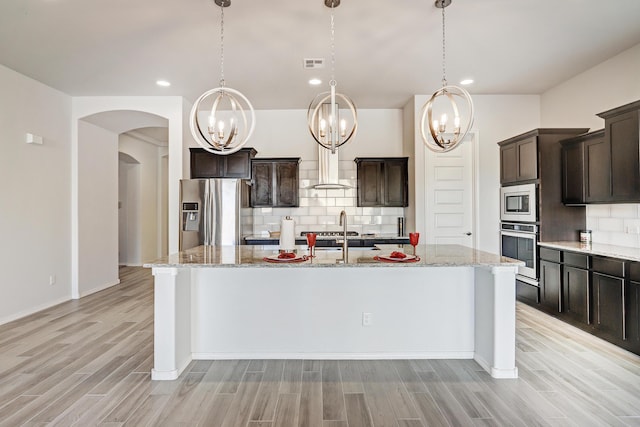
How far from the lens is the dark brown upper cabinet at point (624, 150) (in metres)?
3.33

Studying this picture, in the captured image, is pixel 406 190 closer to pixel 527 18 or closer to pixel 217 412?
pixel 527 18

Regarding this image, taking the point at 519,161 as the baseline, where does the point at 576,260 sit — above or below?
below

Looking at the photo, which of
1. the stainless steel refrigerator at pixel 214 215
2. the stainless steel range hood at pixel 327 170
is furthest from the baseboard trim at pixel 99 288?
the stainless steel range hood at pixel 327 170

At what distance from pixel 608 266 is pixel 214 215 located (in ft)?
15.0

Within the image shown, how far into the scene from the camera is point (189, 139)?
5.84 m

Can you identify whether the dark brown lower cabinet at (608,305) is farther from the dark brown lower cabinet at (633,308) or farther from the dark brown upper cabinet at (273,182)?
the dark brown upper cabinet at (273,182)

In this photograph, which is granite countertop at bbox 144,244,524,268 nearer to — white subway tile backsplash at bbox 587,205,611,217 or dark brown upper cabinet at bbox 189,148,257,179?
white subway tile backsplash at bbox 587,205,611,217

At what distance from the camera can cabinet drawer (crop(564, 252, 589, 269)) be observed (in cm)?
370

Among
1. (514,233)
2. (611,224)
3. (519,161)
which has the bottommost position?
(514,233)

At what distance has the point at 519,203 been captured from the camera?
4.88 meters

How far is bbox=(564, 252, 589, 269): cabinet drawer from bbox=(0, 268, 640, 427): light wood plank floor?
0.74 metres

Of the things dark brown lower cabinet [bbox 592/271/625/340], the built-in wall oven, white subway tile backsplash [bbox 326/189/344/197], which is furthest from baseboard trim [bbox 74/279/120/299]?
dark brown lower cabinet [bbox 592/271/625/340]

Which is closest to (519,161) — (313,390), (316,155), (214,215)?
(316,155)

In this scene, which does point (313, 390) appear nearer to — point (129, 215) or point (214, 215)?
point (214, 215)
